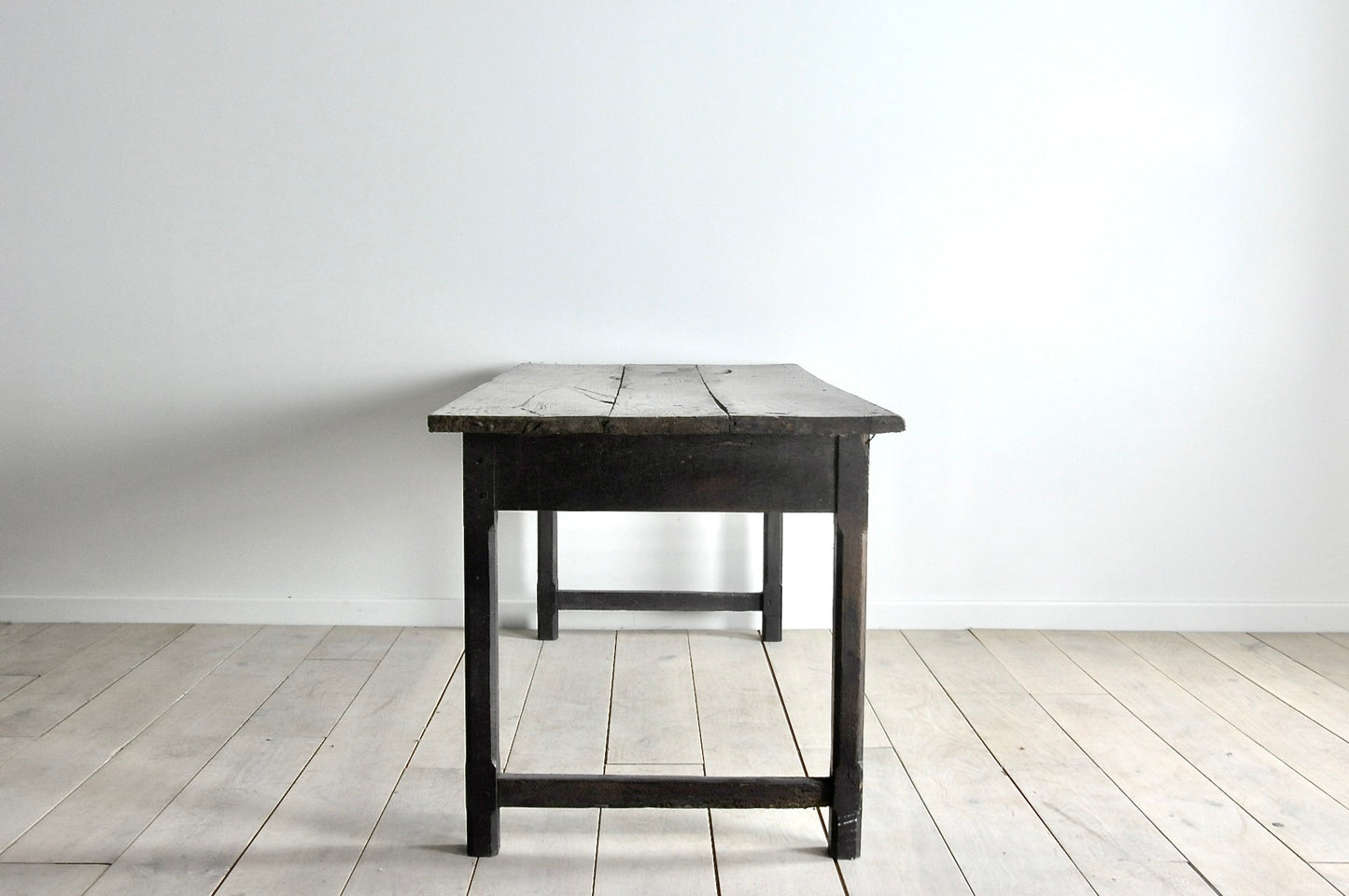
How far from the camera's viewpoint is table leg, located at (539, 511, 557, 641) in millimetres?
2826

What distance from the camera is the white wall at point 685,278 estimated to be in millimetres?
2883

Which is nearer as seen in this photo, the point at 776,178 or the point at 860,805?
the point at 860,805

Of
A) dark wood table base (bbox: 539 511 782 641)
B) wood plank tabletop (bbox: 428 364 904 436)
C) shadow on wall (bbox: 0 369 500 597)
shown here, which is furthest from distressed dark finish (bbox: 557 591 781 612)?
wood plank tabletop (bbox: 428 364 904 436)

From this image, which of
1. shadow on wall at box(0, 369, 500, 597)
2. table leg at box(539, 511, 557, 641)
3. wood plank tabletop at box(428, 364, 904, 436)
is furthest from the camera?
shadow on wall at box(0, 369, 500, 597)

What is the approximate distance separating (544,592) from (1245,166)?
2.08m

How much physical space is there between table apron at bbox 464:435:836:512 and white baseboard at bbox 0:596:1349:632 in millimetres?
1324

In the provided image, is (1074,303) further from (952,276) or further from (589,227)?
(589,227)

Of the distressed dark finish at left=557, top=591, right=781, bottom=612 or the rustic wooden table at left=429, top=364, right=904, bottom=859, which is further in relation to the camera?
the distressed dark finish at left=557, top=591, right=781, bottom=612

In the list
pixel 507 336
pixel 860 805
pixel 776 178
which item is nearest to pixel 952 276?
pixel 776 178

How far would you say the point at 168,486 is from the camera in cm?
301

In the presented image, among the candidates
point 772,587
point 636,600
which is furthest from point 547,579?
point 772,587

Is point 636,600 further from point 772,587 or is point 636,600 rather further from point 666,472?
point 666,472

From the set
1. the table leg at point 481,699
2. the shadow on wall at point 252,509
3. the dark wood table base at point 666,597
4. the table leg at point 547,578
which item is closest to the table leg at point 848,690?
the table leg at point 481,699

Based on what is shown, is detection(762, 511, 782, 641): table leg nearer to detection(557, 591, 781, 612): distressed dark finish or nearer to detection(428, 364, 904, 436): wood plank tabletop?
detection(557, 591, 781, 612): distressed dark finish
